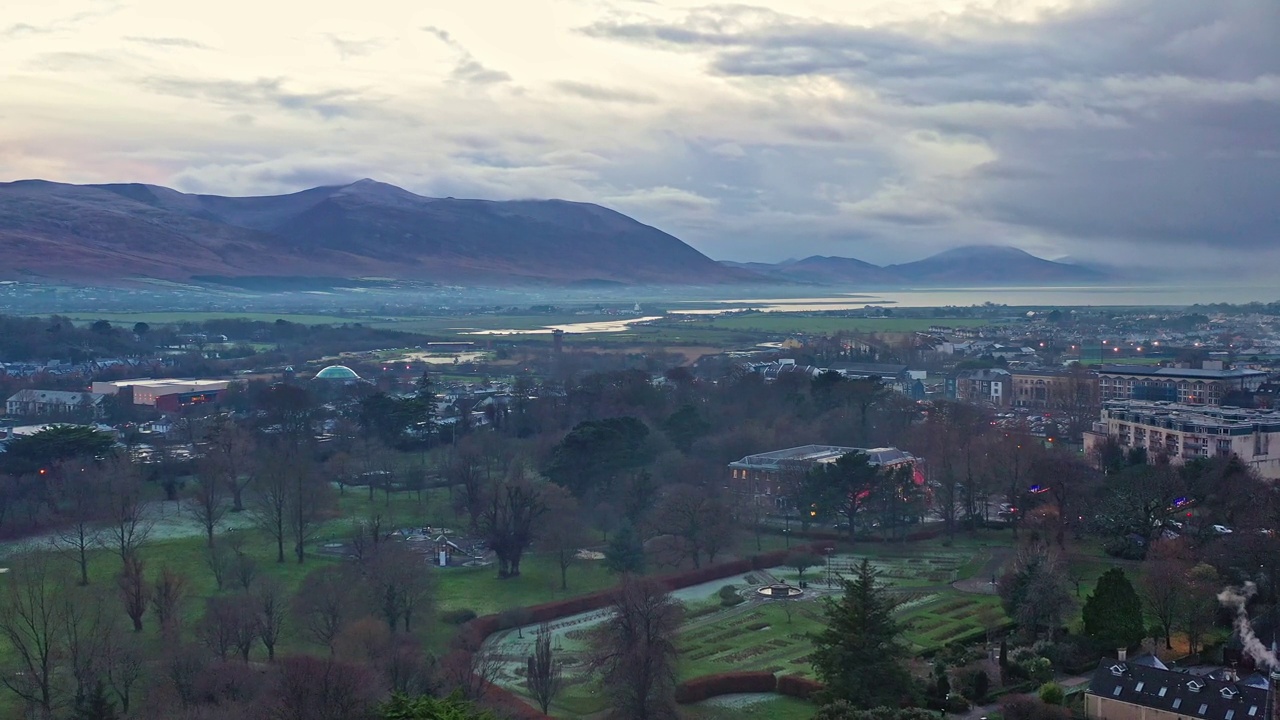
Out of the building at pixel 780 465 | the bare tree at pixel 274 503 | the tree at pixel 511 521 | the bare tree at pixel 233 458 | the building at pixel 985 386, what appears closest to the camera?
the tree at pixel 511 521

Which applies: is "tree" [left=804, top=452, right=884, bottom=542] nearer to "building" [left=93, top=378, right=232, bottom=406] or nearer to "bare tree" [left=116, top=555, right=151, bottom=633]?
"bare tree" [left=116, top=555, right=151, bottom=633]

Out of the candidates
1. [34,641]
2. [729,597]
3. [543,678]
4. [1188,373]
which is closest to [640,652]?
[543,678]

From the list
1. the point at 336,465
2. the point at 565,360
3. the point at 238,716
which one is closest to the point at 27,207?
the point at 565,360

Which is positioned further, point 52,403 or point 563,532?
point 52,403

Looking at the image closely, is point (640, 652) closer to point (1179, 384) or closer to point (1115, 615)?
point (1115, 615)

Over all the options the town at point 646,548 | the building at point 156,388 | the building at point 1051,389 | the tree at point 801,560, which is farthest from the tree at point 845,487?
the building at point 156,388

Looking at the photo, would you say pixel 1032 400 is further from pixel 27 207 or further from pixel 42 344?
pixel 27 207

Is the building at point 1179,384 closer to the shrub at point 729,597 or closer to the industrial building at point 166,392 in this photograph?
the shrub at point 729,597
